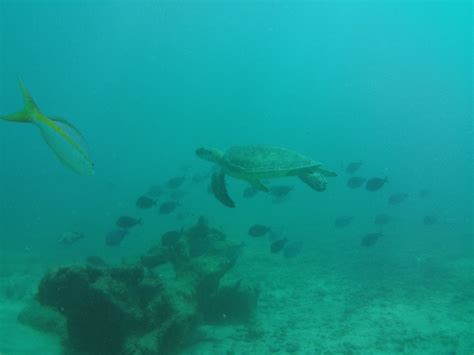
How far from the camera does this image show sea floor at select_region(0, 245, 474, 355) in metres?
5.89

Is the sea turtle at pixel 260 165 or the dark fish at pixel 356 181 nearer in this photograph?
the sea turtle at pixel 260 165

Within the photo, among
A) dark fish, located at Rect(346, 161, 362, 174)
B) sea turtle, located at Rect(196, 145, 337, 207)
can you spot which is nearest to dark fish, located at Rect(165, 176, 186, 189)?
sea turtle, located at Rect(196, 145, 337, 207)

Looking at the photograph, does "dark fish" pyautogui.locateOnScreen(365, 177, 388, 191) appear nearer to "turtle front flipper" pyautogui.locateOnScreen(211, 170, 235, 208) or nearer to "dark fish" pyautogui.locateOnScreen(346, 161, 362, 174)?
"dark fish" pyautogui.locateOnScreen(346, 161, 362, 174)

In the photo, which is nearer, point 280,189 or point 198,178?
point 280,189

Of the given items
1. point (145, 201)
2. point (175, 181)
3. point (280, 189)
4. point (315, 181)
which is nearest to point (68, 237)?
point (145, 201)

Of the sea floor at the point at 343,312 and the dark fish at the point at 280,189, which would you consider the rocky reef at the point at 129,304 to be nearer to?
the sea floor at the point at 343,312

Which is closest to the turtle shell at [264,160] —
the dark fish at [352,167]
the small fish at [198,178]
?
the dark fish at [352,167]

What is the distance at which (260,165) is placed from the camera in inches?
236

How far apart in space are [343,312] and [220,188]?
14.2 ft

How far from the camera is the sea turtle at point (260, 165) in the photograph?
599 cm

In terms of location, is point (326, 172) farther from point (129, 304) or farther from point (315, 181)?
point (129, 304)

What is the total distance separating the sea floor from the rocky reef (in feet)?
1.67

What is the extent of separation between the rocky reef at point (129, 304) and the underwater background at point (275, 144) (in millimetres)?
491

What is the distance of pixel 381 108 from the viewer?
143125mm
